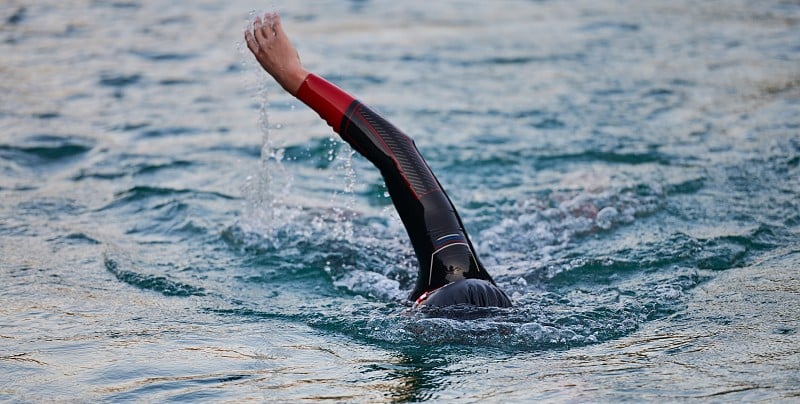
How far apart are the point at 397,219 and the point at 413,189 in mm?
1597

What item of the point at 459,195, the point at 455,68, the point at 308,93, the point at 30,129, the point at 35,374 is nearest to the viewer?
the point at 35,374

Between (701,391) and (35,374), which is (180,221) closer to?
(35,374)

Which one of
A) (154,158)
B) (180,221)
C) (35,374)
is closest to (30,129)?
(154,158)

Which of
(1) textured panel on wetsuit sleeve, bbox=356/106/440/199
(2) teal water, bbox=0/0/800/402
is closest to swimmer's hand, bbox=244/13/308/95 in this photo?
(1) textured panel on wetsuit sleeve, bbox=356/106/440/199

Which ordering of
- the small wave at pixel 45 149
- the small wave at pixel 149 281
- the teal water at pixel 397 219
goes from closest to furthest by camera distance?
the teal water at pixel 397 219 < the small wave at pixel 149 281 < the small wave at pixel 45 149

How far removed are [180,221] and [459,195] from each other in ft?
5.76

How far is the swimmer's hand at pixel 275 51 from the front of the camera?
387cm

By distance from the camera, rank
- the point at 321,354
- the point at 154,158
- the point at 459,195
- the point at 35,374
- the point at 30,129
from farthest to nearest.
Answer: the point at 30,129
the point at 154,158
the point at 459,195
the point at 321,354
the point at 35,374

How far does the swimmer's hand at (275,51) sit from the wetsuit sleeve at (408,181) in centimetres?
5

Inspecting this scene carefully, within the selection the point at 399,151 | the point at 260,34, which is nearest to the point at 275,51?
the point at 260,34

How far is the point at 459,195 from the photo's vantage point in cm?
614

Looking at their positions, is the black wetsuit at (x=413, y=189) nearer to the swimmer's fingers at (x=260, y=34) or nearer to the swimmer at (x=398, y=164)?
the swimmer at (x=398, y=164)

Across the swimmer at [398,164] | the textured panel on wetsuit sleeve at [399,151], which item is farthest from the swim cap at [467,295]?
the textured panel on wetsuit sleeve at [399,151]

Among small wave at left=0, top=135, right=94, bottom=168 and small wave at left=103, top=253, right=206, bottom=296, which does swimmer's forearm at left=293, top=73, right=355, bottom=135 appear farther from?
small wave at left=0, top=135, right=94, bottom=168
